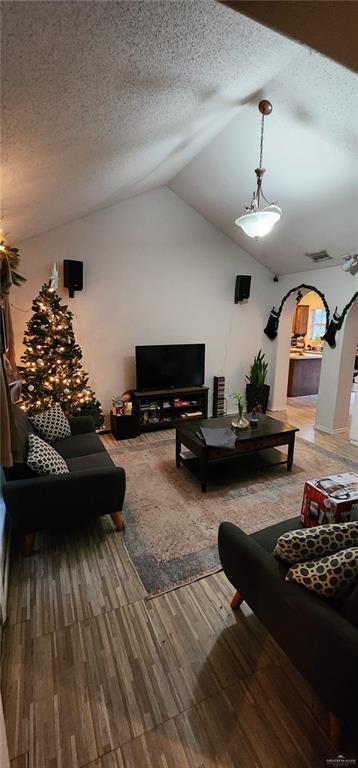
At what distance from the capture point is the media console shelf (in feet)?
14.5

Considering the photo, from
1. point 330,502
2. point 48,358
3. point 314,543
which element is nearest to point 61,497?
point 314,543

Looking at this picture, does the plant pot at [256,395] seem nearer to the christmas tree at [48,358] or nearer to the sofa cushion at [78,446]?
the christmas tree at [48,358]

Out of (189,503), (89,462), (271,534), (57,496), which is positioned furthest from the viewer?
(189,503)

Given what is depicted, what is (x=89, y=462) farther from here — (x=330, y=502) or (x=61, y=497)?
(x=330, y=502)

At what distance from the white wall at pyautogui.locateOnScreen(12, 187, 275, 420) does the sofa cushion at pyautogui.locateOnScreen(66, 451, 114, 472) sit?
6.33 feet

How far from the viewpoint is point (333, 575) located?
3.95ft

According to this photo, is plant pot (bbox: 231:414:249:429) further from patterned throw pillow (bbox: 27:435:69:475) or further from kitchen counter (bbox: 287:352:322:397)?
kitchen counter (bbox: 287:352:322:397)

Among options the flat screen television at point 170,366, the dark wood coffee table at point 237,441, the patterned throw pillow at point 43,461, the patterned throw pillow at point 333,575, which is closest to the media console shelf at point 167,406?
the flat screen television at point 170,366

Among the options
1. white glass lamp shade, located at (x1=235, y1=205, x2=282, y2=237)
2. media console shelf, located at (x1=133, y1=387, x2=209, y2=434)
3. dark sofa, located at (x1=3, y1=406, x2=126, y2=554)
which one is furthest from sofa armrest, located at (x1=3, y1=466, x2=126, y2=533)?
white glass lamp shade, located at (x1=235, y1=205, x2=282, y2=237)

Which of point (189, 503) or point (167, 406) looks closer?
point (189, 503)

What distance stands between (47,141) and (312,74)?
194 cm

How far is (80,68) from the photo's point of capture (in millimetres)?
1214

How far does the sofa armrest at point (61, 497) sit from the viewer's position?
1.96m

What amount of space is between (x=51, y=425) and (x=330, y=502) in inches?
92.4
